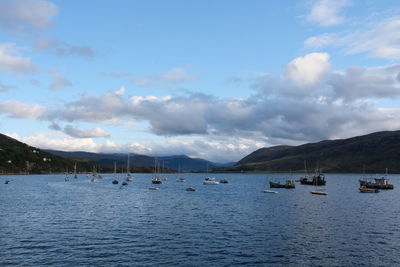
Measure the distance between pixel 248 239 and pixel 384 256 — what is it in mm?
20894

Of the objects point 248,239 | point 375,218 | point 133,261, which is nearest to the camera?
point 133,261

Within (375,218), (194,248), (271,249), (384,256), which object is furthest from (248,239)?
(375,218)

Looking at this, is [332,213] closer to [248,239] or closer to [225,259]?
[248,239]

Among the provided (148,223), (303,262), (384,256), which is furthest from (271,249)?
(148,223)

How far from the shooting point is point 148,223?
78.4 meters

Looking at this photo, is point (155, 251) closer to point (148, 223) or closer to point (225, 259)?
point (225, 259)

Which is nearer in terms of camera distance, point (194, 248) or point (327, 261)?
point (327, 261)

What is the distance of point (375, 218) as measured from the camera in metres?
88.4

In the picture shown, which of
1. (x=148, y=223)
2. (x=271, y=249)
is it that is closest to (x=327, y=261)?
(x=271, y=249)

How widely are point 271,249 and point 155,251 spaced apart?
17683mm

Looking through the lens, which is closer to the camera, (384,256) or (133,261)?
(133,261)

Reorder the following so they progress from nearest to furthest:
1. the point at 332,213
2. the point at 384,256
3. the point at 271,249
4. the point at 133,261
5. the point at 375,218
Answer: the point at 133,261
the point at 384,256
the point at 271,249
the point at 375,218
the point at 332,213

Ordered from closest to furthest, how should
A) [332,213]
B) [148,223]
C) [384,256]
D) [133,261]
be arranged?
[133,261] → [384,256] → [148,223] → [332,213]

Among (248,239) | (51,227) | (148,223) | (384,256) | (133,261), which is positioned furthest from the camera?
(148,223)
